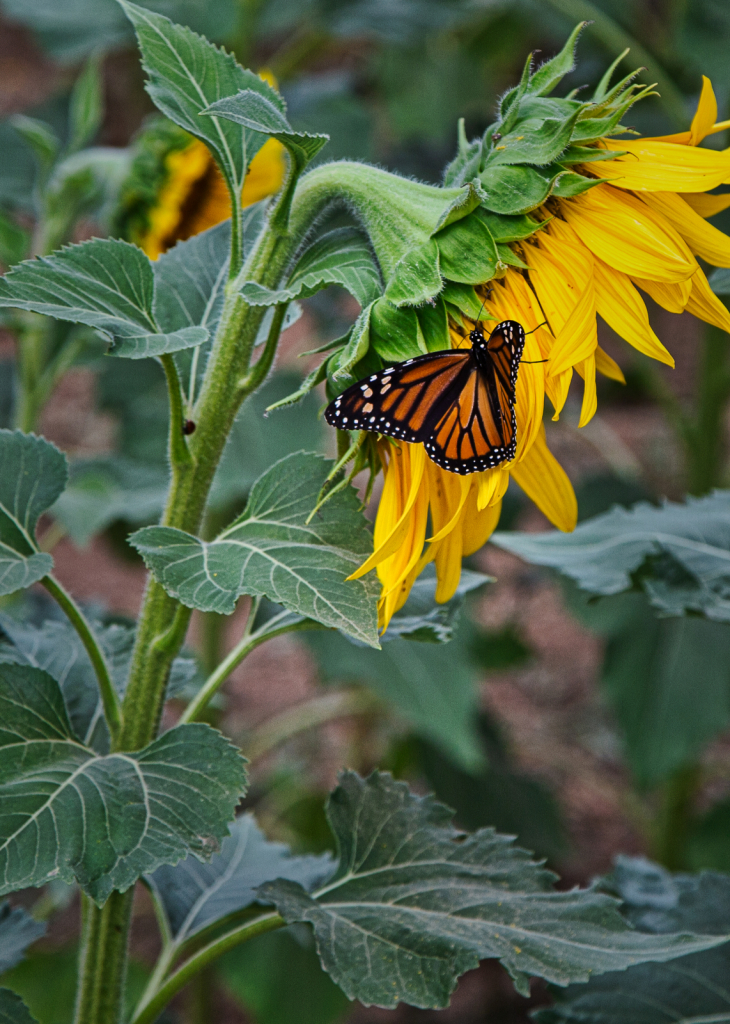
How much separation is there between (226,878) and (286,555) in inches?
10.4

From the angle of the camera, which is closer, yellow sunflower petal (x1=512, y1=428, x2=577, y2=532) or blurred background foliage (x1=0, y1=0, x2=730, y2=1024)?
yellow sunflower petal (x1=512, y1=428, x2=577, y2=532)

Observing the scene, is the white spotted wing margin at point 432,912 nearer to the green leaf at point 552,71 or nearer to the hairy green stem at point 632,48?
the green leaf at point 552,71

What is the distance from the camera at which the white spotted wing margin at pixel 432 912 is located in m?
0.43

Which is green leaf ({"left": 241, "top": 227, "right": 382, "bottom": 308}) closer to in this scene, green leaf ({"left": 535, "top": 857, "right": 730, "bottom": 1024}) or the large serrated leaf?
the large serrated leaf

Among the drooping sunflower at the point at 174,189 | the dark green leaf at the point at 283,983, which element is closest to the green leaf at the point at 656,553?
the drooping sunflower at the point at 174,189

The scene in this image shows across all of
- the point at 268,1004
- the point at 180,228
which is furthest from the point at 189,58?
the point at 268,1004

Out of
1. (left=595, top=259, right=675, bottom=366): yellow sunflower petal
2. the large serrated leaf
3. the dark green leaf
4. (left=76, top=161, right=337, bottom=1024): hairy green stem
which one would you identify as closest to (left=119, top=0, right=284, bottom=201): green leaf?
(left=76, top=161, right=337, bottom=1024): hairy green stem

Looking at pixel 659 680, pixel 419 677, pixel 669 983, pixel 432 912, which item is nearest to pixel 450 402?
pixel 432 912

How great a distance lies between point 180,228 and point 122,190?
62 millimetres

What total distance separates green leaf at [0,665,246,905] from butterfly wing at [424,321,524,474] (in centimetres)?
14

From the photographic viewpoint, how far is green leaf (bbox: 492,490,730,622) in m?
0.57

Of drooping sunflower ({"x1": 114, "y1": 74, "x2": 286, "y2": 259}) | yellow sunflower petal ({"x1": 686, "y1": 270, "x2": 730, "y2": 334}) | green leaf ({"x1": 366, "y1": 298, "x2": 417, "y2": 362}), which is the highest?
drooping sunflower ({"x1": 114, "y1": 74, "x2": 286, "y2": 259})

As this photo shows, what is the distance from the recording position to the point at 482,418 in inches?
15.5

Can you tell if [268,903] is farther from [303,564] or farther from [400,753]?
[400,753]
